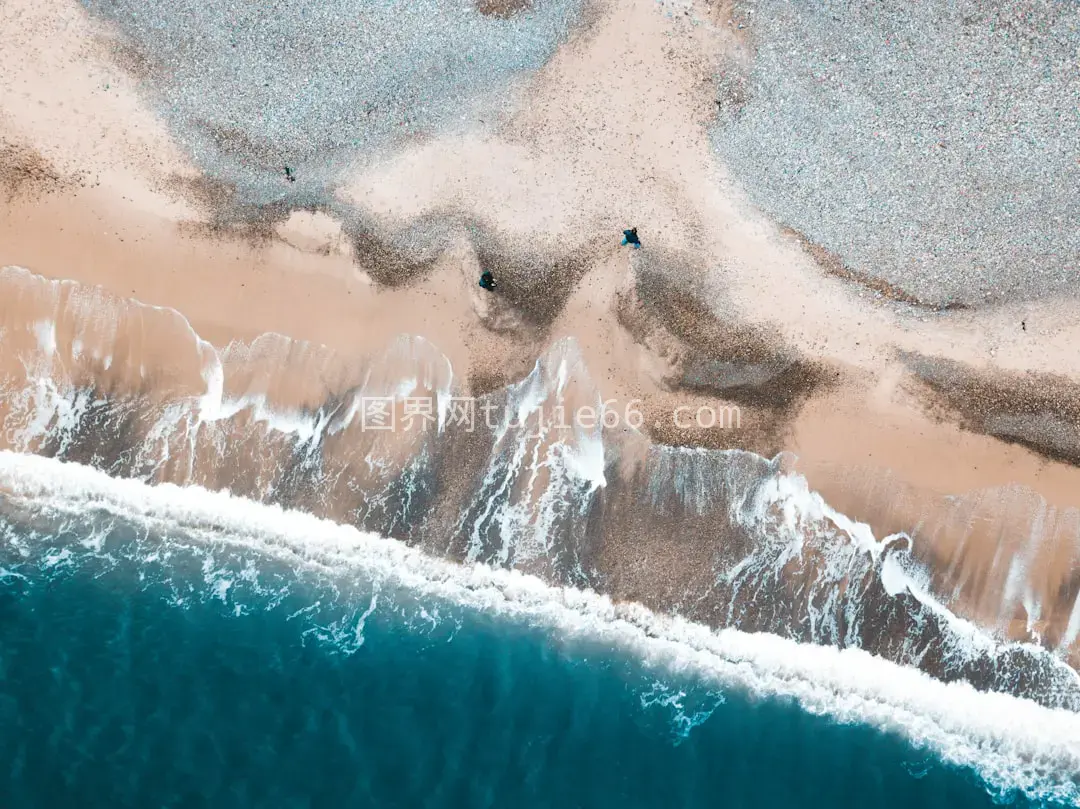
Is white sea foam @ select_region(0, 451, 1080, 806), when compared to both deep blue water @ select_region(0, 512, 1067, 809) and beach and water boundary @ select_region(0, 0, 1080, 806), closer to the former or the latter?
beach and water boundary @ select_region(0, 0, 1080, 806)

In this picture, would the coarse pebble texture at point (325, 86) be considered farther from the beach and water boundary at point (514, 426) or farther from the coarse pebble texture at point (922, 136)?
the coarse pebble texture at point (922, 136)

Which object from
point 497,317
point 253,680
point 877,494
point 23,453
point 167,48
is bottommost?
point 253,680

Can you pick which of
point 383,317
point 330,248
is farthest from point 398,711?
point 330,248

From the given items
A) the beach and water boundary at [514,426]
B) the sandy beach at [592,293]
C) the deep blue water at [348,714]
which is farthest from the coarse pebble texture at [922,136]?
the deep blue water at [348,714]

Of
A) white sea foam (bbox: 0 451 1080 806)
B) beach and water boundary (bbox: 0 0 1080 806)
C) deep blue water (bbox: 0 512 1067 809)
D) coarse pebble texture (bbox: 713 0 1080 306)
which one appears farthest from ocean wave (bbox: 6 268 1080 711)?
coarse pebble texture (bbox: 713 0 1080 306)

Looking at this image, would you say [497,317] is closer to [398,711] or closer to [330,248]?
[330,248]

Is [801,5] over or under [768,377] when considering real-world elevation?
over

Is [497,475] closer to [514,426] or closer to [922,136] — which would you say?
[514,426]
